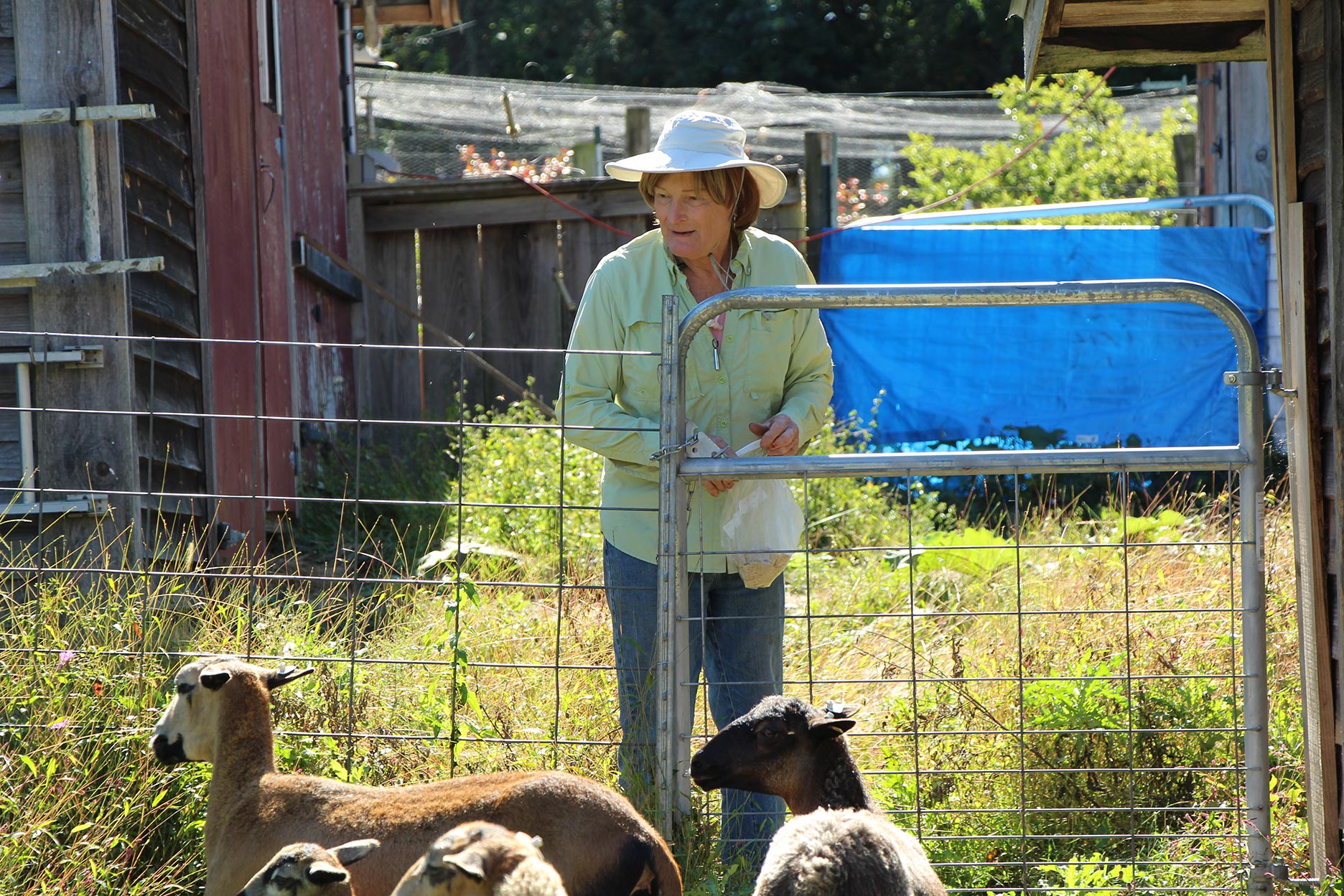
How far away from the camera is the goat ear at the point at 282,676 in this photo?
3.75m

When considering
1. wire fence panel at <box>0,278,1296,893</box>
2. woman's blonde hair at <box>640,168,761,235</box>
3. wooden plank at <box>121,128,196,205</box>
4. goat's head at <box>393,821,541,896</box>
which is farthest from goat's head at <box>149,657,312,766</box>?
wooden plank at <box>121,128,196,205</box>

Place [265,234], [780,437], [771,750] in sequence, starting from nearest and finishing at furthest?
[771,750] → [780,437] → [265,234]

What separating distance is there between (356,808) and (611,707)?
4.35ft

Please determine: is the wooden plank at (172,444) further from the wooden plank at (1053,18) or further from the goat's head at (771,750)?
the wooden plank at (1053,18)

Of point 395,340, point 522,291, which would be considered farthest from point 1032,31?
point 395,340

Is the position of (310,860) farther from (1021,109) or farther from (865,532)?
(1021,109)

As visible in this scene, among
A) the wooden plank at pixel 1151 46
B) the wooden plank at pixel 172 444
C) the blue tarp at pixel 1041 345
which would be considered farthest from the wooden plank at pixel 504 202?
the wooden plank at pixel 1151 46

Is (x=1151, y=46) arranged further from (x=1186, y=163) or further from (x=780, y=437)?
(x=1186, y=163)

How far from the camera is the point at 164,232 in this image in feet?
20.7

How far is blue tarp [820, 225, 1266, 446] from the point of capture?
391 inches

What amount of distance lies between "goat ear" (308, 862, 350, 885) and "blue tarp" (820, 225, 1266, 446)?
751 centimetres

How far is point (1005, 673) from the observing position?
17.4 ft

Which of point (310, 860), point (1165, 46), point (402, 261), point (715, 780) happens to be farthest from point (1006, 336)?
point (310, 860)

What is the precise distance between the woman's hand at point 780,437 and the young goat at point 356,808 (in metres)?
1.11
